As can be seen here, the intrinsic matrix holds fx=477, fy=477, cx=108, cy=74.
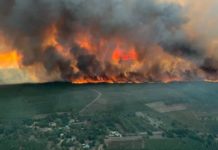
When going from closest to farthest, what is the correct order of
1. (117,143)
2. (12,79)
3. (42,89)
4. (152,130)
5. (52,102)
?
→ 1. (117,143)
2. (152,130)
3. (52,102)
4. (42,89)
5. (12,79)

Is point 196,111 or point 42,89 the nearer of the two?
point 196,111

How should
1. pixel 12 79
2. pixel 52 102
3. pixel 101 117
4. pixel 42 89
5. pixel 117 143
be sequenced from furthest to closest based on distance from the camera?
1. pixel 12 79
2. pixel 42 89
3. pixel 52 102
4. pixel 101 117
5. pixel 117 143

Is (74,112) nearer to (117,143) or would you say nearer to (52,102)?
(52,102)

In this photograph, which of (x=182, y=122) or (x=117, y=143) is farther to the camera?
(x=182, y=122)

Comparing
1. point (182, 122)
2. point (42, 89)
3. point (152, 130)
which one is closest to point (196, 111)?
point (182, 122)

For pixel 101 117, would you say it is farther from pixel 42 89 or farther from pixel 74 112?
pixel 42 89

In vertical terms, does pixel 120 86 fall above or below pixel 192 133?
above

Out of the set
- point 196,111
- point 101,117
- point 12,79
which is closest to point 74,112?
point 101,117

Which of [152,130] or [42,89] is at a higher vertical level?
[42,89]

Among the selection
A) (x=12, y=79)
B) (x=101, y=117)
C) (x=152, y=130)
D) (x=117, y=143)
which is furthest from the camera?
(x=12, y=79)
